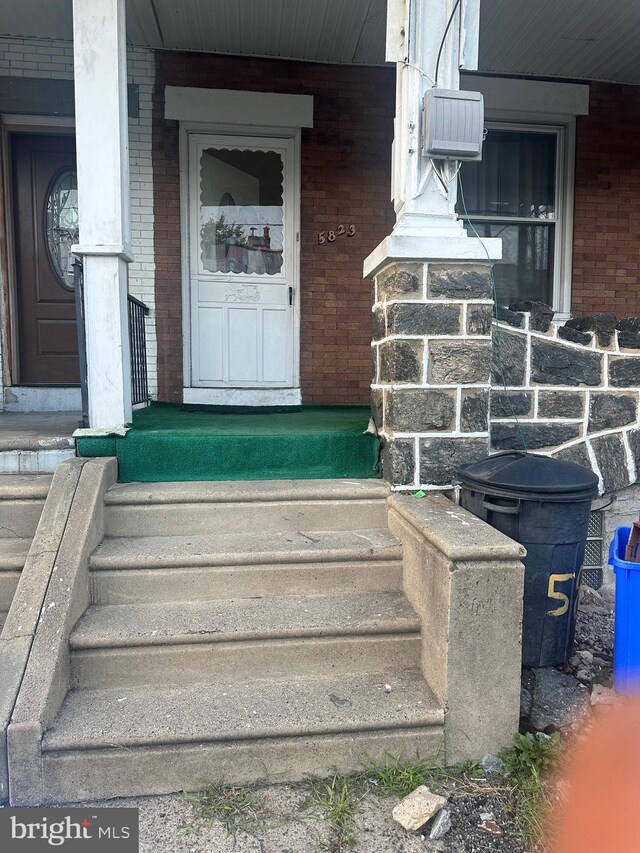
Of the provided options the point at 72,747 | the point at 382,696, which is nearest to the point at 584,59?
the point at 382,696

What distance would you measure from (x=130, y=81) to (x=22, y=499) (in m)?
3.77

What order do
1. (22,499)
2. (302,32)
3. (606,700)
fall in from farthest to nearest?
(302,32), (22,499), (606,700)

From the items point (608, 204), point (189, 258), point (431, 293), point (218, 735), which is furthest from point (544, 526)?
point (608, 204)

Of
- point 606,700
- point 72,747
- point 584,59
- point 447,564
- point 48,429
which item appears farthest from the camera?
point 584,59

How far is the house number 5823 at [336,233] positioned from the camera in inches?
209

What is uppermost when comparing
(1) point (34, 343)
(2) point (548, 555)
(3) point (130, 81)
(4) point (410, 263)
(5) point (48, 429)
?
(3) point (130, 81)

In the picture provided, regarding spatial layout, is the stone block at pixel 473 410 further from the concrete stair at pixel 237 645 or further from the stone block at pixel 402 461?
the concrete stair at pixel 237 645

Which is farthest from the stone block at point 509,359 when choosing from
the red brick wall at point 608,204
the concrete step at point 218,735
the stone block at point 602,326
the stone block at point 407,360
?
the red brick wall at point 608,204

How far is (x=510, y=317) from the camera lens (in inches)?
125

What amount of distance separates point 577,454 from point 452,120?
1836 millimetres

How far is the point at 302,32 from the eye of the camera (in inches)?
184

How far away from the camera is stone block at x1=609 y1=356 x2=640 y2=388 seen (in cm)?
335

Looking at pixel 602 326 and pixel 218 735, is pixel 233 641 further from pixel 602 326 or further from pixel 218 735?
pixel 602 326

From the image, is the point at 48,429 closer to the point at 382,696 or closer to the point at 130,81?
the point at 382,696
